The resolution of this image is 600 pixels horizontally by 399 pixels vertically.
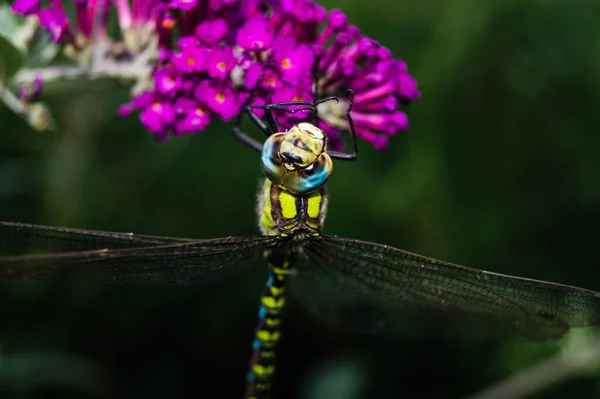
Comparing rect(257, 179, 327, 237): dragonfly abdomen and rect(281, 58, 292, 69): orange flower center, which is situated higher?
rect(281, 58, 292, 69): orange flower center

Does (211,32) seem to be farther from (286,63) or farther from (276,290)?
(276,290)

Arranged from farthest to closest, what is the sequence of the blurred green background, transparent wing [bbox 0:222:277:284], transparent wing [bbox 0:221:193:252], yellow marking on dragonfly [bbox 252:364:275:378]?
the blurred green background < yellow marking on dragonfly [bbox 252:364:275:378] < transparent wing [bbox 0:221:193:252] < transparent wing [bbox 0:222:277:284]

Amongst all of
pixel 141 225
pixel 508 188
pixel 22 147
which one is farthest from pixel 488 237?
pixel 22 147

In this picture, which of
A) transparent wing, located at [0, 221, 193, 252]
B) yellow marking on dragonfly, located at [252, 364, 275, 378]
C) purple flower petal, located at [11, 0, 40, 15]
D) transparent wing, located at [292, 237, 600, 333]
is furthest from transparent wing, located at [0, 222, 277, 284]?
purple flower petal, located at [11, 0, 40, 15]

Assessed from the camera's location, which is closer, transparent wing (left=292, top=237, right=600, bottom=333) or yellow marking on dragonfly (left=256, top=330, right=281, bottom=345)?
transparent wing (left=292, top=237, right=600, bottom=333)

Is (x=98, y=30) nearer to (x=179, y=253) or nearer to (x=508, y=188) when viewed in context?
(x=179, y=253)

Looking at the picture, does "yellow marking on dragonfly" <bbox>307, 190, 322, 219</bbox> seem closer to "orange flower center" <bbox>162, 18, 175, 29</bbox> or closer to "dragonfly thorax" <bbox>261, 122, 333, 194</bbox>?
"dragonfly thorax" <bbox>261, 122, 333, 194</bbox>

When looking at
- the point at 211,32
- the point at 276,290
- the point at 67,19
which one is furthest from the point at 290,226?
the point at 67,19
